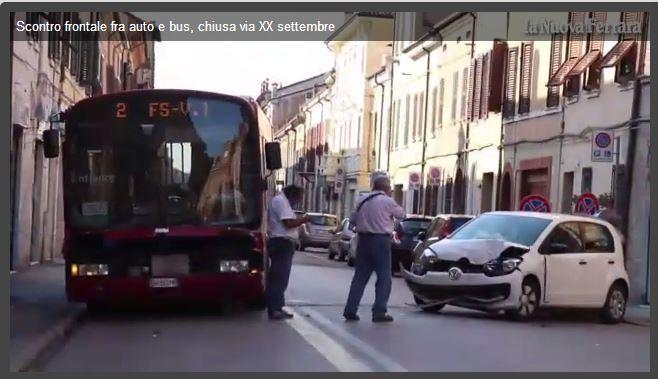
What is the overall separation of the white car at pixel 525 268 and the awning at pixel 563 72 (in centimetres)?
1035

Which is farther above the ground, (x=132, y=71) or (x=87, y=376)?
(x=132, y=71)

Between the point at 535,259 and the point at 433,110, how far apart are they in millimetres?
26302

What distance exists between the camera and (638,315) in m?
17.8

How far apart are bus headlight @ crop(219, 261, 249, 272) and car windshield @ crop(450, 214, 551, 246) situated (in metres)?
3.45

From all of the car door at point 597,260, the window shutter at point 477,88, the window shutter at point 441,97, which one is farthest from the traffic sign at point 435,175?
the car door at point 597,260

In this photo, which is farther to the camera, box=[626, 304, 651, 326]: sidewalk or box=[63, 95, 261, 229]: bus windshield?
box=[626, 304, 651, 326]: sidewalk

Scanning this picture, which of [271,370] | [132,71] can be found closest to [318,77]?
[132,71]

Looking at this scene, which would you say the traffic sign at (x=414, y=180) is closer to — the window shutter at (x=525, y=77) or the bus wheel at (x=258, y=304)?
the window shutter at (x=525, y=77)

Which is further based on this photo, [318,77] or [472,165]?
[318,77]

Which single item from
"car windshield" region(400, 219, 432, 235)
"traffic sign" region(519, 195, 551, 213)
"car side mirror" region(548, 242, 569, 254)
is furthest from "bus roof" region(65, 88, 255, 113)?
"car windshield" region(400, 219, 432, 235)

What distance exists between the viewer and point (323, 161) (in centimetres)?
6394

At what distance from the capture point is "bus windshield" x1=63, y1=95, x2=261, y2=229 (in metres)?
13.6

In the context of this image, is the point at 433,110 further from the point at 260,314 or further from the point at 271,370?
the point at 271,370

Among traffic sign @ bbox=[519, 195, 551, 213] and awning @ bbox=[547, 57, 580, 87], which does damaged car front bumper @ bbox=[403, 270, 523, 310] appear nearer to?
traffic sign @ bbox=[519, 195, 551, 213]
